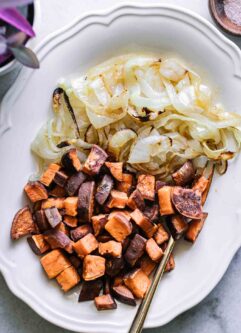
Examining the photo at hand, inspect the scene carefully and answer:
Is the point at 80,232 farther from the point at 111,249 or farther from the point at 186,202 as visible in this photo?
the point at 186,202

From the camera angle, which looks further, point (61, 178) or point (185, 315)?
point (185, 315)

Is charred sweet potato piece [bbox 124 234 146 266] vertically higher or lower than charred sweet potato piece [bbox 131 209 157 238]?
lower

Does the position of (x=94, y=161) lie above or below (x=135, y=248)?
above

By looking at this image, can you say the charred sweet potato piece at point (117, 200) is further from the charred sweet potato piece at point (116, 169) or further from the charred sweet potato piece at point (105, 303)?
the charred sweet potato piece at point (105, 303)

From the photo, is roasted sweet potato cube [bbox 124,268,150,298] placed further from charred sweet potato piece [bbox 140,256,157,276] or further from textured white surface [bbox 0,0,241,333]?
textured white surface [bbox 0,0,241,333]

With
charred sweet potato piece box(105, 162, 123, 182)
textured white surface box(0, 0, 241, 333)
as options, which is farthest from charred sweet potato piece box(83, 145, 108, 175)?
textured white surface box(0, 0, 241, 333)

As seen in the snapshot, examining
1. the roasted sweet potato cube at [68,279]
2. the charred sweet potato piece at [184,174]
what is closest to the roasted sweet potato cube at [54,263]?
the roasted sweet potato cube at [68,279]

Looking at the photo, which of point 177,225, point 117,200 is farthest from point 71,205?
point 177,225

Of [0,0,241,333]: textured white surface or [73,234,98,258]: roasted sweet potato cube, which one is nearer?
[73,234,98,258]: roasted sweet potato cube
